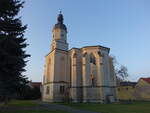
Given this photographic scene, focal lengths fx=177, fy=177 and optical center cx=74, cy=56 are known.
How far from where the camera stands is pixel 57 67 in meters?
40.0

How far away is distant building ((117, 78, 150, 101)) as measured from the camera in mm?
48469

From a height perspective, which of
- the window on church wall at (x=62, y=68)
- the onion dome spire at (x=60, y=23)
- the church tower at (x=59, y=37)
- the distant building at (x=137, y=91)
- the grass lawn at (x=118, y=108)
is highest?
the onion dome spire at (x=60, y=23)

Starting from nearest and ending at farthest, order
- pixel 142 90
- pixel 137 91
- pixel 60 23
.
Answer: pixel 60 23, pixel 142 90, pixel 137 91

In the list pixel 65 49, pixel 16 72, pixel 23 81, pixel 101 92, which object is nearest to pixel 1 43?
pixel 16 72

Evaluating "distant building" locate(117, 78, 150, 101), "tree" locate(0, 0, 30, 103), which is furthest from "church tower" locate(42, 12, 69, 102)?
"tree" locate(0, 0, 30, 103)

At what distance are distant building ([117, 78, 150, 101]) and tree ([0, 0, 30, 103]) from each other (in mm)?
37345

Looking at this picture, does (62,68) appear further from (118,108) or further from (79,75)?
(118,108)

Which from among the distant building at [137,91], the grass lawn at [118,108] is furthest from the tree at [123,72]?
the grass lawn at [118,108]

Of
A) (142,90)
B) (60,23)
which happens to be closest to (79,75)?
(60,23)

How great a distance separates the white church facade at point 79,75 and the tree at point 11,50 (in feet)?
65.5

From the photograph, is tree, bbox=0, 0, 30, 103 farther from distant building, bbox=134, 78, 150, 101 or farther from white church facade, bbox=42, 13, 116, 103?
distant building, bbox=134, 78, 150, 101

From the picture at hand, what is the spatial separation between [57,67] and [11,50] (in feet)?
79.0

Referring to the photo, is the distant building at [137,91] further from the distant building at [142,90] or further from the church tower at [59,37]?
the church tower at [59,37]

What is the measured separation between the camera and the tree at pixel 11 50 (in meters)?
15.4
